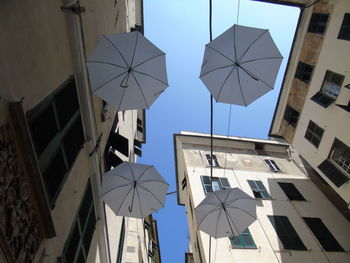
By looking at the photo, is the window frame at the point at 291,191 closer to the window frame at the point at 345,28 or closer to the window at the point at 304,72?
the window at the point at 304,72

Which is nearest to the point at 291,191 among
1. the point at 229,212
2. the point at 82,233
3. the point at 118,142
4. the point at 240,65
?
the point at 229,212

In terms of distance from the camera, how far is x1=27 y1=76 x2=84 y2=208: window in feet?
14.2

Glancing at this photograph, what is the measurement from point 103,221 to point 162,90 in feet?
17.1

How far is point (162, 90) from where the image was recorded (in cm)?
722

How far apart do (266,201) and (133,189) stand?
10.5 m

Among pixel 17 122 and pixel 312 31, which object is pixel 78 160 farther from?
pixel 312 31

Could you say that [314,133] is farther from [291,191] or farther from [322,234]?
[322,234]

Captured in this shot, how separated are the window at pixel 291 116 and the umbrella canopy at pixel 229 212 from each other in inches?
316

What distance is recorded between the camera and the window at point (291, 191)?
16.6m

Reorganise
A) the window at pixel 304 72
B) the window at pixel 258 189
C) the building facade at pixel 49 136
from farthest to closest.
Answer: the window at pixel 258 189 < the window at pixel 304 72 < the building facade at pixel 49 136

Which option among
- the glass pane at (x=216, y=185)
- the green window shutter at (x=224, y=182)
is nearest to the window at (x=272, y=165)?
the green window shutter at (x=224, y=182)

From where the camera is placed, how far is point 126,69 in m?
6.60

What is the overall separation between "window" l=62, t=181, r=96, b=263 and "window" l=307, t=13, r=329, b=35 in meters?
13.1

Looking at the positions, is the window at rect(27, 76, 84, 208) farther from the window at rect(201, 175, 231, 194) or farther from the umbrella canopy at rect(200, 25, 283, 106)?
the window at rect(201, 175, 231, 194)
